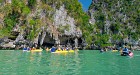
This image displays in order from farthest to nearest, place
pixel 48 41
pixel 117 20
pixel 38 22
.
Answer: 1. pixel 117 20
2. pixel 48 41
3. pixel 38 22

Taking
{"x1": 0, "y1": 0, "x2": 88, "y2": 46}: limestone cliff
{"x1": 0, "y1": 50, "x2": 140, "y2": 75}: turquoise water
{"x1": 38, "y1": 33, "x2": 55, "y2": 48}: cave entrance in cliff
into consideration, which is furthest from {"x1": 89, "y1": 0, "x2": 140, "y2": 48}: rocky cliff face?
{"x1": 0, "y1": 50, "x2": 140, "y2": 75}: turquoise water

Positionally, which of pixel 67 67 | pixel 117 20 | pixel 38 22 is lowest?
pixel 67 67

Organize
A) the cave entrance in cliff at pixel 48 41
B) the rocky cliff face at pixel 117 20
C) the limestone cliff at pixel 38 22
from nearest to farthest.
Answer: the limestone cliff at pixel 38 22, the cave entrance in cliff at pixel 48 41, the rocky cliff face at pixel 117 20

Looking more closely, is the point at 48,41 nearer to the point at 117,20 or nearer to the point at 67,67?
the point at 117,20

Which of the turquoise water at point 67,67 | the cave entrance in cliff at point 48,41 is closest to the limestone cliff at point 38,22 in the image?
the cave entrance in cliff at point 48,41

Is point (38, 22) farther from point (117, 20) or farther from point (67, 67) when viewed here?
point (67, 67)

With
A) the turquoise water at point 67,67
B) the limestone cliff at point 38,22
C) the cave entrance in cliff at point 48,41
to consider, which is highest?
the limestone cliff at point 38,22

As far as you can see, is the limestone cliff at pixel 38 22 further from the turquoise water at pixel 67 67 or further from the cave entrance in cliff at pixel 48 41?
the turquoise water at pixel 67 67

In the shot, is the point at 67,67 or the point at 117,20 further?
→ the point at 117,20

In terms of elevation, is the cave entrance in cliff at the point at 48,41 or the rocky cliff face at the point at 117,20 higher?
the rocky cliff face at the point at 117,20

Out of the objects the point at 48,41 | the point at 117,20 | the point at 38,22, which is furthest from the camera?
the point at 117,20

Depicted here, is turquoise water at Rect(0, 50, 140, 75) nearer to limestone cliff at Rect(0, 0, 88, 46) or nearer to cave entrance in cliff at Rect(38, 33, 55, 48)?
limestone cliff at Rect(0, 0, 88, 46)

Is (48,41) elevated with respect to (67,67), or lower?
elevated

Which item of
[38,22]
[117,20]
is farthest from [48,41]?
[117,20]
